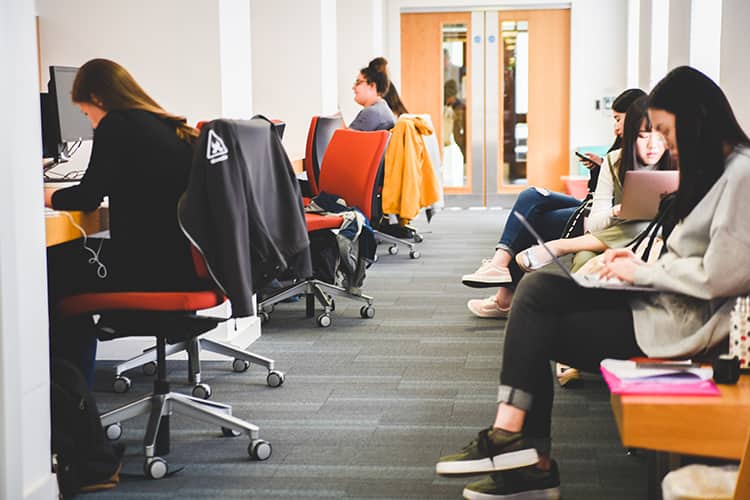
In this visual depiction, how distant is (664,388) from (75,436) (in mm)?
1633

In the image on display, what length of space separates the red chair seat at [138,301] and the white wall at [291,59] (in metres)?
4.19

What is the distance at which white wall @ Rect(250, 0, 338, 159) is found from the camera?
23.9 ft

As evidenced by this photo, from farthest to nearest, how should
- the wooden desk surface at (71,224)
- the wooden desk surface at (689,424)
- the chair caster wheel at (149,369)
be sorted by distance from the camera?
the chair caster wheel at (149,369) → the wooden desk surface at (71,224) → the wooden desk surface at (689,424)

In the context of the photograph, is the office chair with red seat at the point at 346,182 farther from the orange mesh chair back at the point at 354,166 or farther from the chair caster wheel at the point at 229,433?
the chair caster wheel at the point at 229,433

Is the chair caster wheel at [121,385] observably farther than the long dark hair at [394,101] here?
No

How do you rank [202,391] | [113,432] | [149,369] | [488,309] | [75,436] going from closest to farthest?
1. [75,436]
2. [113,432]
3. [202,391]
4. [149,369]
5. [488,309]

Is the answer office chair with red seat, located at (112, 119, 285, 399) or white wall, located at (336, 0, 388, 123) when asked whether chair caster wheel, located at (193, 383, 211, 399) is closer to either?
office chair with red seat, located at (112, 119, 285, 399)

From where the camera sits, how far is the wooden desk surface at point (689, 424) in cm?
→ 218

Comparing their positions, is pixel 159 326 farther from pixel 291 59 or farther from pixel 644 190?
pixel 291 59

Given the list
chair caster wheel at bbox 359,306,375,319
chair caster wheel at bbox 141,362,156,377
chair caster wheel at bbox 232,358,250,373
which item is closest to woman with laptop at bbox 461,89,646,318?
chair caster wheel at bbox 359,306,375,319

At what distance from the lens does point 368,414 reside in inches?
142

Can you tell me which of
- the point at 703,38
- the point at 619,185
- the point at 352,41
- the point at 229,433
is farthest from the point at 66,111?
the point at 352,41

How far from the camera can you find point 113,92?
3.20 m

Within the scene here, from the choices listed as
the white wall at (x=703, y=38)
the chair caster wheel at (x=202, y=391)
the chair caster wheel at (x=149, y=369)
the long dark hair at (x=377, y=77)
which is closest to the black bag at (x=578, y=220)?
the white wall at (x=703, y=38)
